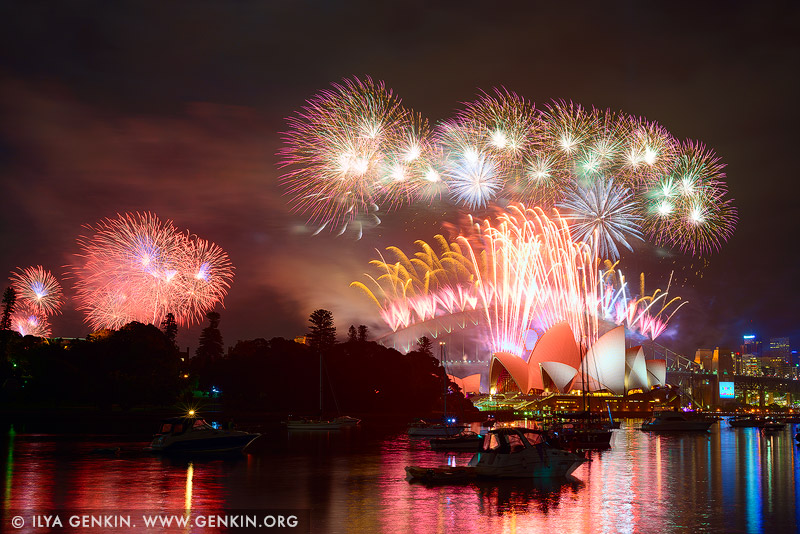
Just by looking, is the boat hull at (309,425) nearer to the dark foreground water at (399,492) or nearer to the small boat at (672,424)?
the dark foreground water at (399,492)

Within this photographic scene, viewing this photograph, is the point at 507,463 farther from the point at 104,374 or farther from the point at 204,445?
the point at 104,374

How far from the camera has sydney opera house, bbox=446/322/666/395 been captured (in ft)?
503

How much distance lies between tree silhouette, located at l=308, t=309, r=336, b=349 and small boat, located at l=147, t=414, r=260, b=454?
92.0 m

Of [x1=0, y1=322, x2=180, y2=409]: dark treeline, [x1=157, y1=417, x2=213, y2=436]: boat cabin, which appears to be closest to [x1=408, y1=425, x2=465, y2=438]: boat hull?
[x1=157, y1=417, x2=213, y2=436]: boat cabin

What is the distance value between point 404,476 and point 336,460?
11.6 metres

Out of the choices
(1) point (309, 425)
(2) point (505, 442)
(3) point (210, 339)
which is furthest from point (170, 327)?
(2) point (505, 442)

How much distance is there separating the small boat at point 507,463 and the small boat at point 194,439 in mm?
17381

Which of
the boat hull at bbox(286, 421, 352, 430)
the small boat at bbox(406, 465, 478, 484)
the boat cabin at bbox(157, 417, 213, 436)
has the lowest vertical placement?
the boat hull at bbox(286, 421, 352, 430)

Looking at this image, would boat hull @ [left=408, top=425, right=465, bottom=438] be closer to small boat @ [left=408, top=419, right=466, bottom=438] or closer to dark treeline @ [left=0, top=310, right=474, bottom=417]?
small boat @ [left=408, top=419, right=466, bottom=438]

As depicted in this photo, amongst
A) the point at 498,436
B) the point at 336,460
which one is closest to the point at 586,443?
the point at 336,460

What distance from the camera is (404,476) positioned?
3988 centimetres

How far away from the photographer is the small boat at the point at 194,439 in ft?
164

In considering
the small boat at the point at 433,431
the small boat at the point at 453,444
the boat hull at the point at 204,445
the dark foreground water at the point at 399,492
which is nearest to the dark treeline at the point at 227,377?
the small boat at the point at 433,431

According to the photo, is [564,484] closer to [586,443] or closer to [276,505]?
[276,505]
